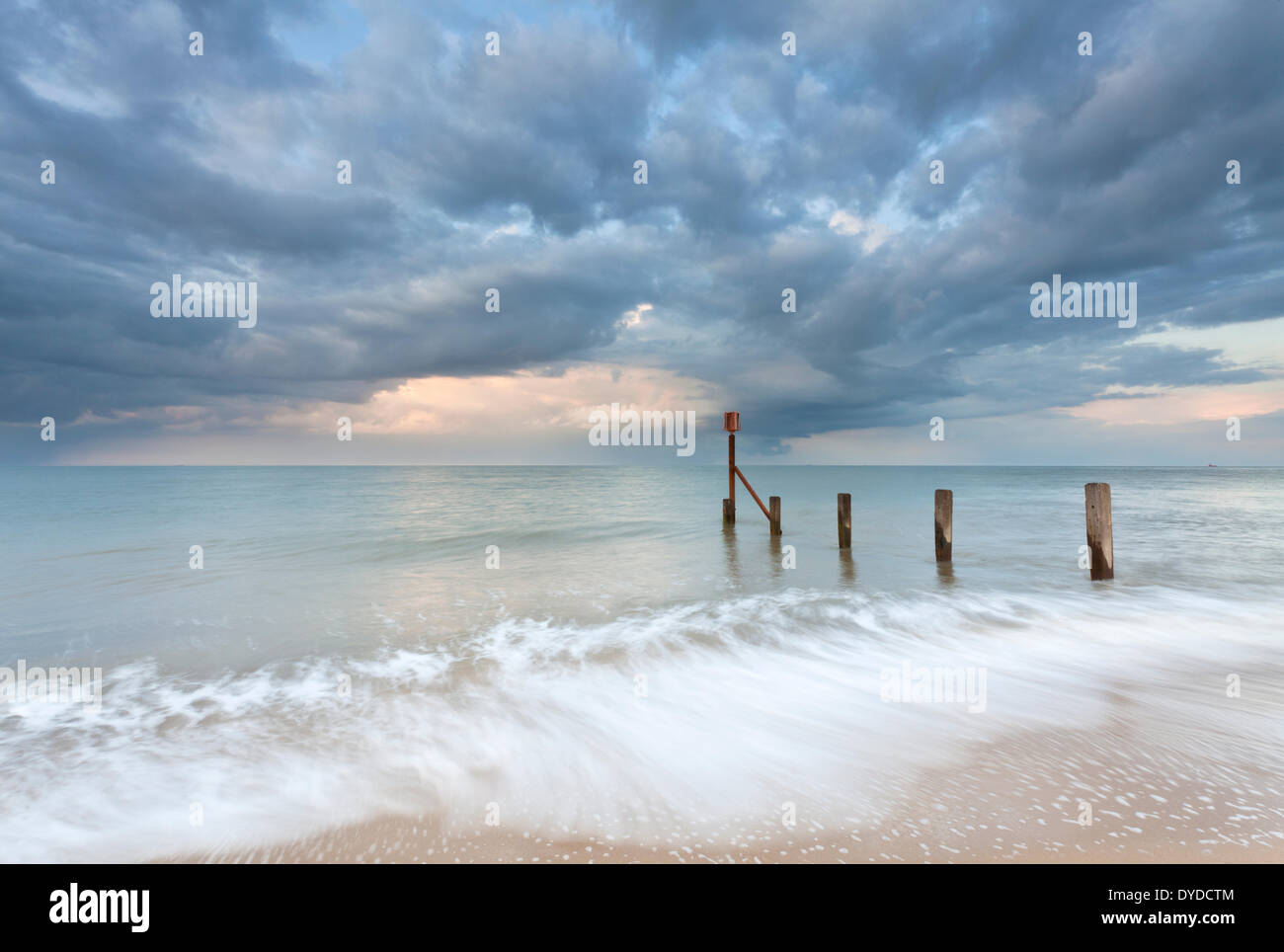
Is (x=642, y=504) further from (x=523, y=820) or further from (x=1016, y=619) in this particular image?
(x=523, y=820)

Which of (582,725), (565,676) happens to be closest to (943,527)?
(565,676)

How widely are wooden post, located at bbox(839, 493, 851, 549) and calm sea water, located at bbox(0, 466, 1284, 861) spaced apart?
127 centimetres

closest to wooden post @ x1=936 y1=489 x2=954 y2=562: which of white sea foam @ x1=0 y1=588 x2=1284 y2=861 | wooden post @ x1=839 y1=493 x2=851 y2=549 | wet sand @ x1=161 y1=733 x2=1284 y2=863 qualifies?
wooden post @ x1=839 y1=493 x2=851 y2=549

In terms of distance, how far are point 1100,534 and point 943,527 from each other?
9.91 feet

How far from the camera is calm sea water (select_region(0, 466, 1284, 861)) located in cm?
391

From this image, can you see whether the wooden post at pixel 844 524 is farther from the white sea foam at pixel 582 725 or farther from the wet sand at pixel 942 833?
the wet sand at pixel 942 833

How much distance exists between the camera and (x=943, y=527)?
1365cm

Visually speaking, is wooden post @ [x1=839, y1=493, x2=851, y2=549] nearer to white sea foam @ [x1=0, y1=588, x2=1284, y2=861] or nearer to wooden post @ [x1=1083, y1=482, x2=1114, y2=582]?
wooden post @ [x1=1083, y1=482, x2=1114, y2=582]

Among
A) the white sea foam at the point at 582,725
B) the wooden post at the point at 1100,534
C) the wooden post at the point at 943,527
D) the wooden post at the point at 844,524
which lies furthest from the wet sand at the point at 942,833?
the wooden post at the point at 844,524

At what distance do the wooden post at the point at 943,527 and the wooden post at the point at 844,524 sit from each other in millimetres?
2508

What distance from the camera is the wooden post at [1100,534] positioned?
1127 cm

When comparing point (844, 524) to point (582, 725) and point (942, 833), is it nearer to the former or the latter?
point (582, 725)
